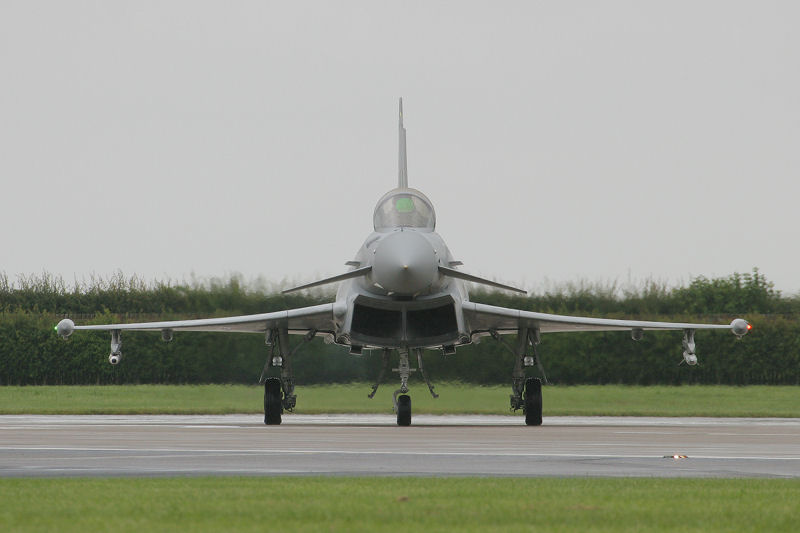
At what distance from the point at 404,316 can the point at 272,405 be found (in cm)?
283

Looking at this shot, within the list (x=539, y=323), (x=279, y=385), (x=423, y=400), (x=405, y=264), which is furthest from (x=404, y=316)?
(x=423, y=400)

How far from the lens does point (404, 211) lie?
20.8 m

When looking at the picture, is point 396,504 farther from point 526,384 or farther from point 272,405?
point 526,384

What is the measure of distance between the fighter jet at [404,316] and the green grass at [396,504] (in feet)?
34.8

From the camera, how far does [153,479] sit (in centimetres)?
874

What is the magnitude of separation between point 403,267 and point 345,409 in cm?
620

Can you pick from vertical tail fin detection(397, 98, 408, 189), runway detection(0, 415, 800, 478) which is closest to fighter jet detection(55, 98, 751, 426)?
runway detection(0, 415, 800, 478)

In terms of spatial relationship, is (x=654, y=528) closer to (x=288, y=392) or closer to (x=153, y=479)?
(x=153, y=479)

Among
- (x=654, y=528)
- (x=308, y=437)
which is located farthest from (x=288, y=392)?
(x=654, y=528)

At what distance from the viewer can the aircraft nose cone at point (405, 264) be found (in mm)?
18797

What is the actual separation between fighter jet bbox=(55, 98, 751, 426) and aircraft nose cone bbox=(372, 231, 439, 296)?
15 mm

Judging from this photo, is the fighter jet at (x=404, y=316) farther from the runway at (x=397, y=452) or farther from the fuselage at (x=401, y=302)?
the runway at (x=397, y=452)

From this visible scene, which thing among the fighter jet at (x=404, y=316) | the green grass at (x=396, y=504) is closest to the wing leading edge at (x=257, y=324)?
Answer: the fighter jet at (x=404, y=316)

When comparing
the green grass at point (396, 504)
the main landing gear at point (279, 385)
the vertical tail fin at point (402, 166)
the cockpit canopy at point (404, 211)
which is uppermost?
the vertical tail fin at point (402, 166)
